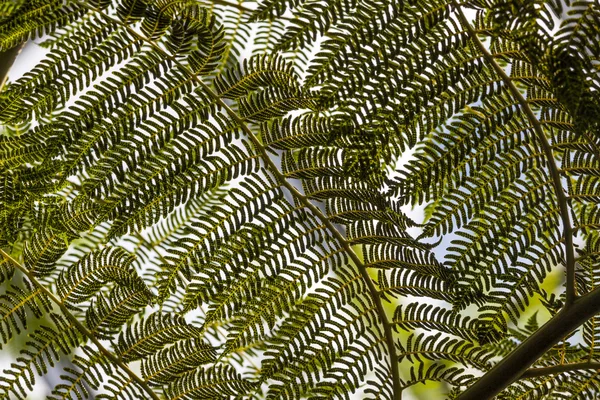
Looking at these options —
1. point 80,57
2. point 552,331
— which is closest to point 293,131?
point 80,57

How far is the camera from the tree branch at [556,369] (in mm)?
1074

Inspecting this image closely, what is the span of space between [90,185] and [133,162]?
0.29ft

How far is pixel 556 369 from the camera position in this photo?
109cm

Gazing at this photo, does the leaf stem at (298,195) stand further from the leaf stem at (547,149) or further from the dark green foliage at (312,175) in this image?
the leaf stem at (547,149)

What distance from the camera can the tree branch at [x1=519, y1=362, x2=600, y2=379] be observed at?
107 cm

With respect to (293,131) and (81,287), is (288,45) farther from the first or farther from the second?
(81,287)

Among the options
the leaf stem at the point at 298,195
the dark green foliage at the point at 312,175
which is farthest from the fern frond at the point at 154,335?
the leaf stem at the point at 298,195

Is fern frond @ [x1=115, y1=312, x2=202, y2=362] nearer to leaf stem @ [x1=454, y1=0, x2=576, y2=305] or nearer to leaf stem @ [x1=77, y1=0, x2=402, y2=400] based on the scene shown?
leaf stem @ [x1=77, y1=0, x2=402, y2=400]

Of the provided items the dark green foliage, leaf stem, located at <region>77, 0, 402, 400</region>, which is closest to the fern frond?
the dark green foliage

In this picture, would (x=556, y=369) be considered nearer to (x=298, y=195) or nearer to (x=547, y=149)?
(x=547, y=149)

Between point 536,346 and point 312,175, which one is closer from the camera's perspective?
point 536,346

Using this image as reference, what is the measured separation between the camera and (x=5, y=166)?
46.1 inches

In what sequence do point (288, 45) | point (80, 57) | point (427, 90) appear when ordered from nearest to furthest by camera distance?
point (288, 45)
point (427, 90)
point (80, 57)

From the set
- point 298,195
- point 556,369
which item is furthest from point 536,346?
point 298,195
